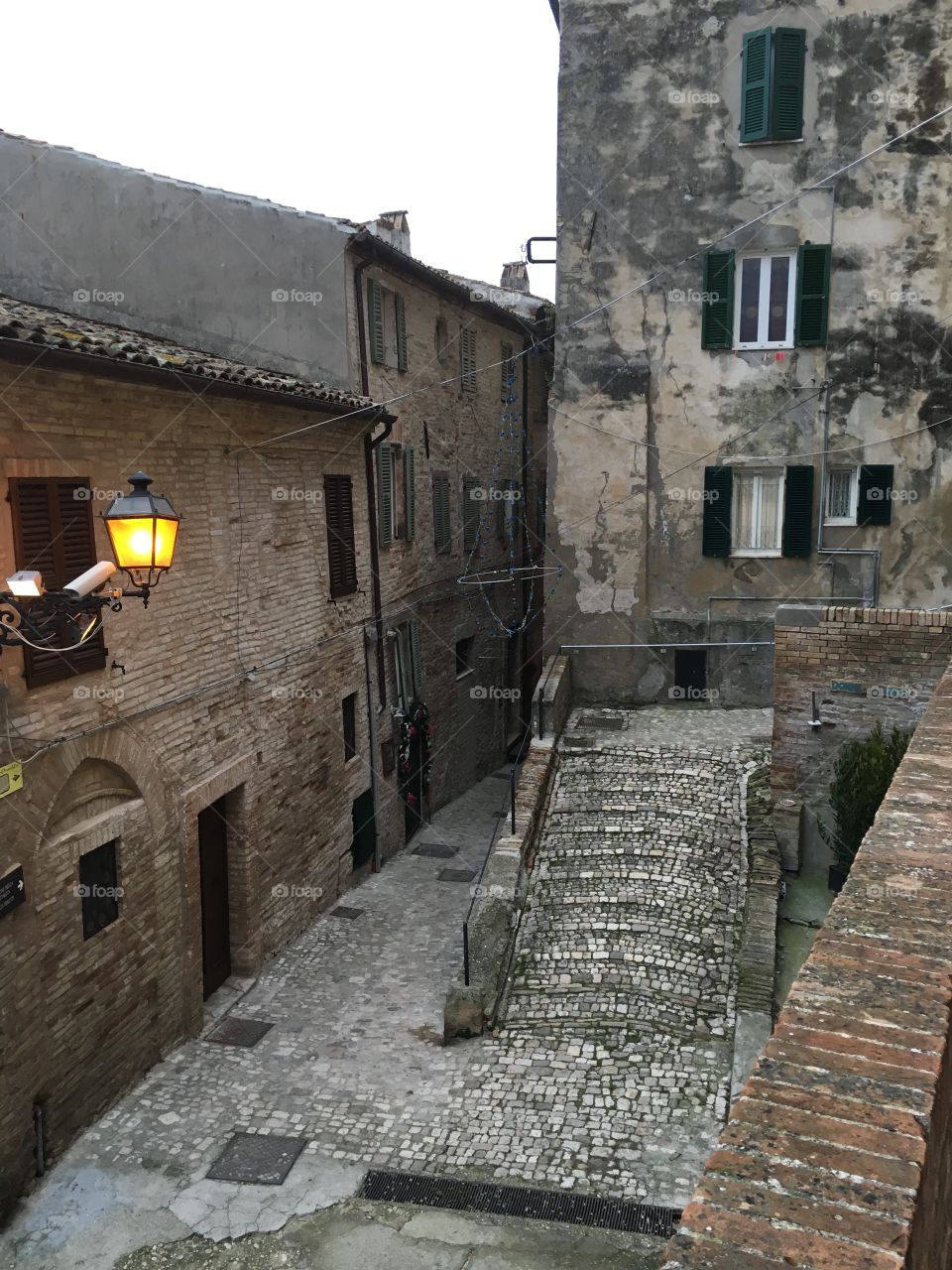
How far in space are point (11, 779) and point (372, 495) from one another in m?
9.19

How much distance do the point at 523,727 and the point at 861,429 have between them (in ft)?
42.7

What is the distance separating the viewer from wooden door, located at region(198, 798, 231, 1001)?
11.7 meters

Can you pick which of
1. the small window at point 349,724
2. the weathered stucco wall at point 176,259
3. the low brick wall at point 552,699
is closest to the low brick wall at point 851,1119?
the low brick wall at point 552,699

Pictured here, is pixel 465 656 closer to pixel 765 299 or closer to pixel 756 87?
pixel 765 299

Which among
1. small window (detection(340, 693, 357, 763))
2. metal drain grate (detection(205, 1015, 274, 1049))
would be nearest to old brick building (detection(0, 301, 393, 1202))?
metal drain grate (detection(205, 1015, 274, 1049))

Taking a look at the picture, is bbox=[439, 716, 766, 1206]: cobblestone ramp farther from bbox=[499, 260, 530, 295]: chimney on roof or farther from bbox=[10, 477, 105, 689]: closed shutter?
bbox=[499, 260, 530, 295]: chimney on roof

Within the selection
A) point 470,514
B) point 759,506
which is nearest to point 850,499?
point 759,506

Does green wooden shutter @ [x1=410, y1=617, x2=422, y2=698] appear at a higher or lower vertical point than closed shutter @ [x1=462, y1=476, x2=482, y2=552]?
lower

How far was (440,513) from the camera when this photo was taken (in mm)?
20156

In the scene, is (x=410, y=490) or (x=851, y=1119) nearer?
(x=851, y=1119)

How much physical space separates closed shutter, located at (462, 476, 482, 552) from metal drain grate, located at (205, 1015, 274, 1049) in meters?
12.4

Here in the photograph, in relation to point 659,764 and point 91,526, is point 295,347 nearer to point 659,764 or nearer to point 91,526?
point 91,526

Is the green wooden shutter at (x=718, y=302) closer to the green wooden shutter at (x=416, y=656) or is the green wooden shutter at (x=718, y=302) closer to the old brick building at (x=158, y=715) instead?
the old brick building at (x=158, y=715)

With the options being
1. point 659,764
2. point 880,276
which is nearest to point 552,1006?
point 659,764
